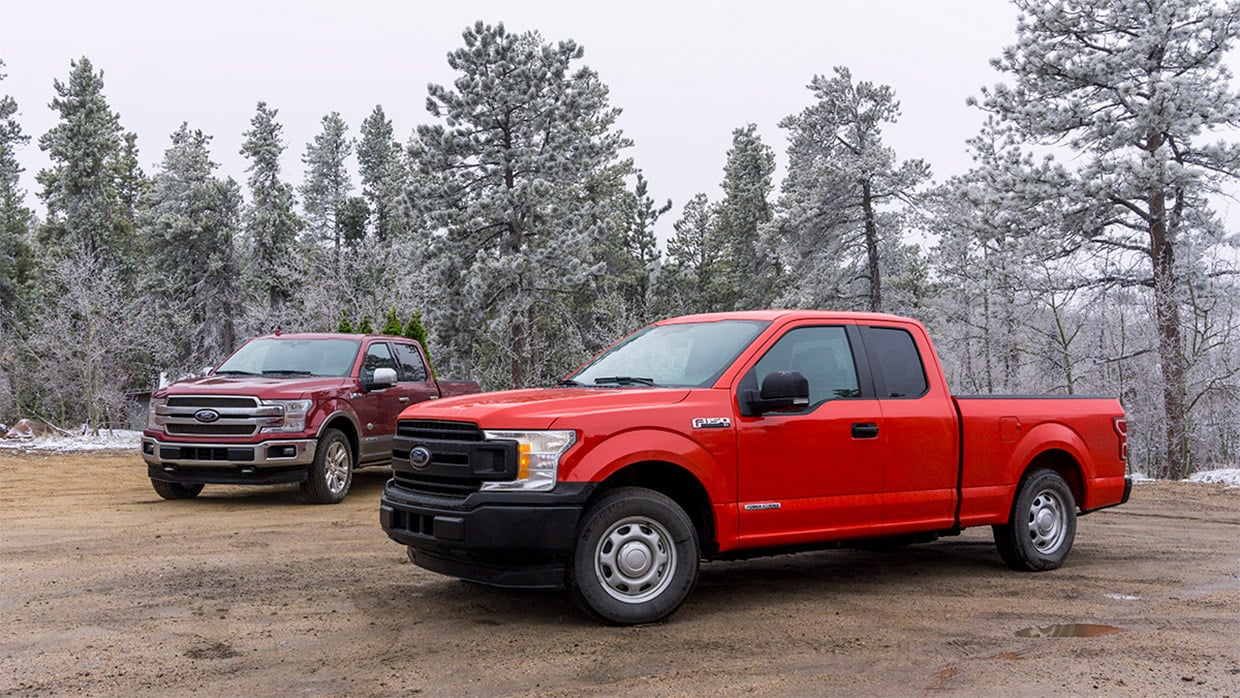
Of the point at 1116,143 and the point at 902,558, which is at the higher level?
the point at 1116,143

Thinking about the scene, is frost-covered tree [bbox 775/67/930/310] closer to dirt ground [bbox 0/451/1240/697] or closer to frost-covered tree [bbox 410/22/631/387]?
frost-covered tree [bbox 410/22/631/387]

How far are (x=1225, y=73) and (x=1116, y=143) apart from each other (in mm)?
2645

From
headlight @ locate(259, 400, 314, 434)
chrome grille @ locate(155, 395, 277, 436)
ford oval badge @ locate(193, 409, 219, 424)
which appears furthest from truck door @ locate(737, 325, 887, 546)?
ford oval badge @ locate(193, 409, 219, 424)

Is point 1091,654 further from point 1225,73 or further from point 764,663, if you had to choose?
point 1225,73

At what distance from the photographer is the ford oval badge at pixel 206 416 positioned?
11164mm

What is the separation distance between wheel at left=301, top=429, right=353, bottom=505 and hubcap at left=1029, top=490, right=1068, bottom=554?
24.7 feet

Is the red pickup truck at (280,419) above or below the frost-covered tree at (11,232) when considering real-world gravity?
below

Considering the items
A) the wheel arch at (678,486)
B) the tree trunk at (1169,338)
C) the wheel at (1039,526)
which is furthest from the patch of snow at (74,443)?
the tree trunk at (1169,338)

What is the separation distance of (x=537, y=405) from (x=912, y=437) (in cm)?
275

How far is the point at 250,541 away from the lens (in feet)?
30.3

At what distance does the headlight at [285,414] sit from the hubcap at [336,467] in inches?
24.7

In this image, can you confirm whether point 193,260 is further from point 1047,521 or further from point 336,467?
point 1047,521

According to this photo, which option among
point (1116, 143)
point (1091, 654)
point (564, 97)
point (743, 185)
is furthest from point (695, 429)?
point (743, 185)

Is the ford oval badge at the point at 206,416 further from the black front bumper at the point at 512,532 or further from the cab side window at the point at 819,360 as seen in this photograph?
the cab side window at the point at 819,360
